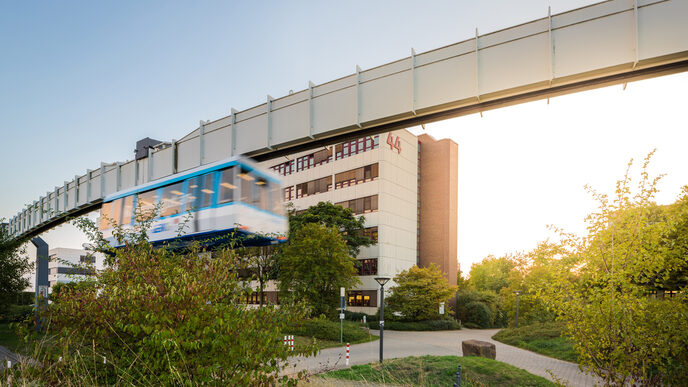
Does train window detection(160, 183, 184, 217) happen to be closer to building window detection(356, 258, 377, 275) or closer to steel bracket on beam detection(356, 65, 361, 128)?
steel bracket on beam detection(356, 65, 361, 128)

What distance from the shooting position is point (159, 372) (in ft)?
18.3


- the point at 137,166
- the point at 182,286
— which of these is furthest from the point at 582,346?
the point at 137,166

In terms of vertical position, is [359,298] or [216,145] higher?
[216,145]

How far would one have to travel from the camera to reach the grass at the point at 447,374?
13898mm

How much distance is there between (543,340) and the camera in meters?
28.4

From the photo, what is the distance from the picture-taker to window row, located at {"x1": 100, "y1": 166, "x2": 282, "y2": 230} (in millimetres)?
16594

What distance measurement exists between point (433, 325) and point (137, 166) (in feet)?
99.9

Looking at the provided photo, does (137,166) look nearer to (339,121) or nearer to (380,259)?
(339,121)

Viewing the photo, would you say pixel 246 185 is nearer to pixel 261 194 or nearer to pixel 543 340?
pixel 261 194

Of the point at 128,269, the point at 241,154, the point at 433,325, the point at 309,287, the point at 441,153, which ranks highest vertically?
the point at 441,153

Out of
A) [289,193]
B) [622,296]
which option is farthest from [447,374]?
[289,193]

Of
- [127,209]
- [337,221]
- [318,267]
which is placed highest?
[337,221]

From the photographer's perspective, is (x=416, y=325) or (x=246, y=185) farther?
(x=416, y=325)

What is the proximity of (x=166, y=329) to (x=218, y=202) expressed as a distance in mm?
12161
